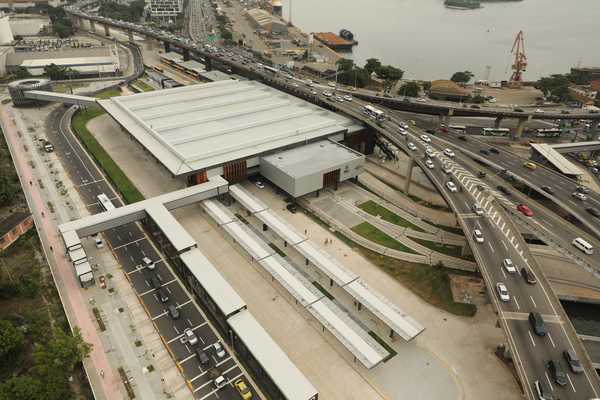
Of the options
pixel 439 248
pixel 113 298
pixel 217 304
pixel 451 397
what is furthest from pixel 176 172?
pixel 451 397

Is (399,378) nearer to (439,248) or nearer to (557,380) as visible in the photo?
(557,380)

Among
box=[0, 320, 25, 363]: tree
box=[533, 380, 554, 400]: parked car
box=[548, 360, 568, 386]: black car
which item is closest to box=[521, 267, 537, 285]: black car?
box=[548, 360, 568, 386]: black car

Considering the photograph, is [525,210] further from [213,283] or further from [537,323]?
[213,283]

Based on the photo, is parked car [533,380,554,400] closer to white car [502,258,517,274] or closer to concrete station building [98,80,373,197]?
white car [502,258,517,274]

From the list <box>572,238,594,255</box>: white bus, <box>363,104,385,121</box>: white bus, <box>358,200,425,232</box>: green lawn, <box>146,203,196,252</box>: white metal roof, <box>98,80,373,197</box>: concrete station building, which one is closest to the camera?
<box>572,238,594,255</box>: white bus

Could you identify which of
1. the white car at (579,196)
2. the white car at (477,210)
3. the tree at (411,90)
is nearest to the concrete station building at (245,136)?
the white car at (477,210)

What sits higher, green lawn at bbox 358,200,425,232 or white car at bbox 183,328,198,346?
green lawn at bbox 358,200,425,232
